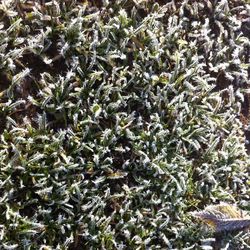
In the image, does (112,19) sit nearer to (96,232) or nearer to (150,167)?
(150,167)

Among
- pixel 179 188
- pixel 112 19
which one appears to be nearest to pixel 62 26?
pixel 112 19

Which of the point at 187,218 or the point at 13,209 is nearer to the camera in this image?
the point at 13,209

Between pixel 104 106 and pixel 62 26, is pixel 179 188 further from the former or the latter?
pixel 62 26

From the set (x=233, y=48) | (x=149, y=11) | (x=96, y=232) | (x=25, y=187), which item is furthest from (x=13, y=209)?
(x=233, y=48)

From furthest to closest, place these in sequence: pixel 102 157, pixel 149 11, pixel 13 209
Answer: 1. pixel 149 11
2. pixel 102 157
3. pixel 13 209

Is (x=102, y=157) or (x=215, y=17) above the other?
(x=215, y=17)

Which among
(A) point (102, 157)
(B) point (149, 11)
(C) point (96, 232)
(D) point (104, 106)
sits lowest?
(C) point (96, 232)

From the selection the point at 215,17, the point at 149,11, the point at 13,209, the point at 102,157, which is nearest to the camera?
the point at 13,209
